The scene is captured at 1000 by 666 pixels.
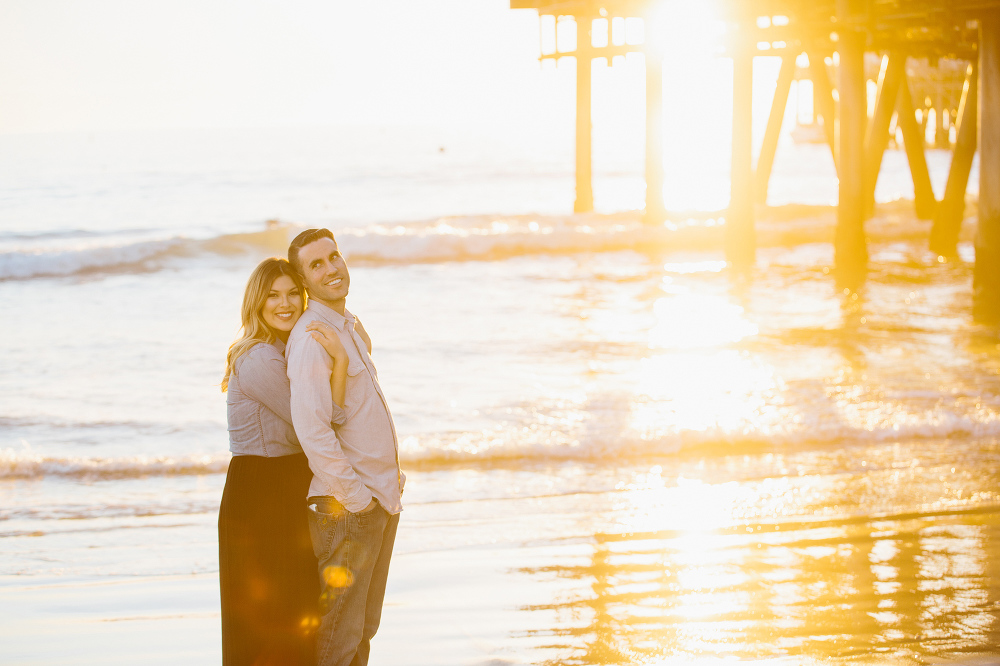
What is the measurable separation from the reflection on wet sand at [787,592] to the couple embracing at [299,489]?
94 cm

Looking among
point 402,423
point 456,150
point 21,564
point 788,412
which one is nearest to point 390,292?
point 402,423

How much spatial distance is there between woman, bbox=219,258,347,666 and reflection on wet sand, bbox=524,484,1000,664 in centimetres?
100

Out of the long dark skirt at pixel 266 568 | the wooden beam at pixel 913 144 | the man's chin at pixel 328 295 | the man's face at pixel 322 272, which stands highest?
the wooden beam at pixel 913 144

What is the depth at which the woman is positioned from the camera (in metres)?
2.76

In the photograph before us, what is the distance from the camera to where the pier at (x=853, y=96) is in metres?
8.98

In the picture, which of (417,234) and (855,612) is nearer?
(855,612)

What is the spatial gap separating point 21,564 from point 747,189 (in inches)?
405

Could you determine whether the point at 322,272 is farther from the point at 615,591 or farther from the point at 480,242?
the point at 480,242

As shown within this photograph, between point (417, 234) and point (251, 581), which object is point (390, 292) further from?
point (251, 581)

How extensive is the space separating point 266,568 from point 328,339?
704 mm

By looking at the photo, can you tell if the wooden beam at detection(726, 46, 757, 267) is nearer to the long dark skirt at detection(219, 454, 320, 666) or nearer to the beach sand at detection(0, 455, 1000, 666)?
the beach sand at detection(0, 455, 1000, 666)

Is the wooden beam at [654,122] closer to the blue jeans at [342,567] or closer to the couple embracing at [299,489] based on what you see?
the couple embracing at [299,489]

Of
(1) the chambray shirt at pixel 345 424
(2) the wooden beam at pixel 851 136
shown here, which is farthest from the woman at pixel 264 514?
(2) the wooden beam at pixel 851 136

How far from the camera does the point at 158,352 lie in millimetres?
9266
